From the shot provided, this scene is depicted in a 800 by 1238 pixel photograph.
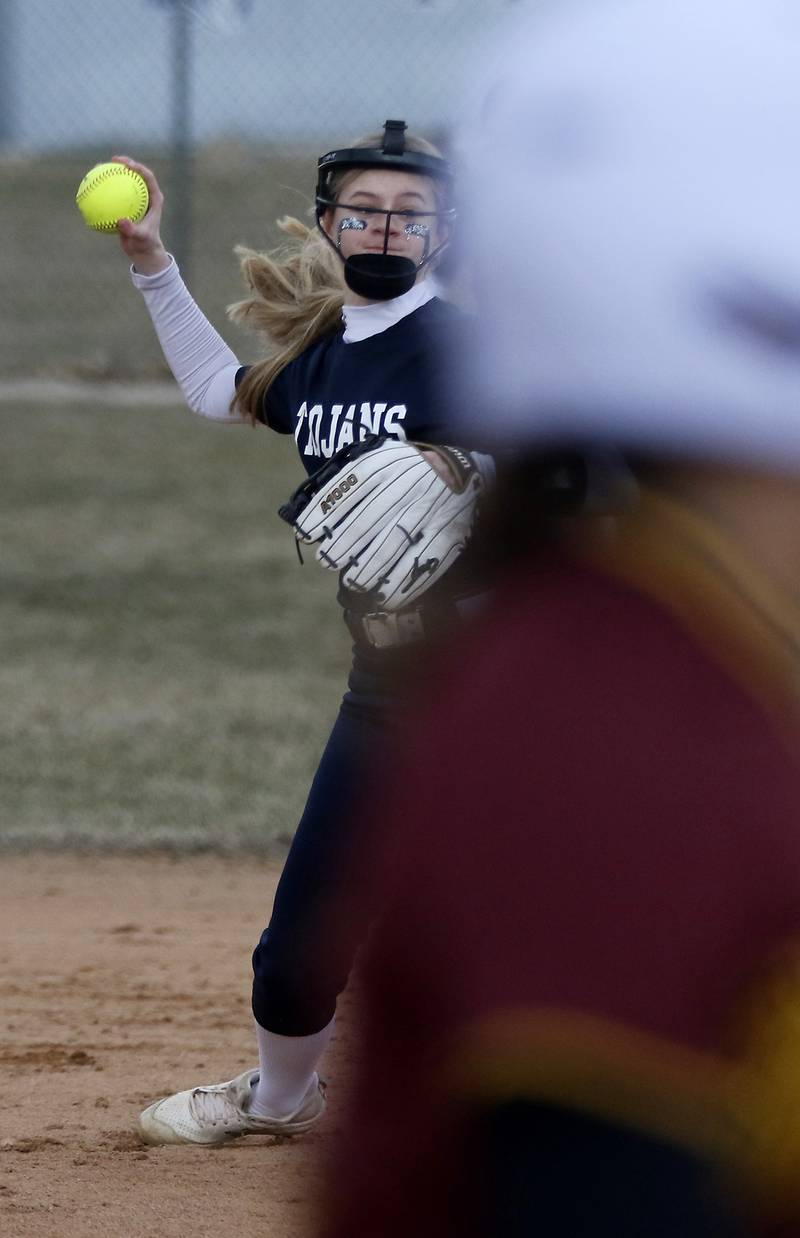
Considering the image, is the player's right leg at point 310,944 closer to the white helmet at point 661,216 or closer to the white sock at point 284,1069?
the white sock at point 284,1069

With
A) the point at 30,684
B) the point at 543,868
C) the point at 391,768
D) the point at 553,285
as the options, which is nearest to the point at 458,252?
the point at 553,285

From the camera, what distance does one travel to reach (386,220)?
266 centimetres

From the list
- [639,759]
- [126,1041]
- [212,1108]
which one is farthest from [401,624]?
[639,759]

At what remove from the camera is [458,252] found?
40.5 inches

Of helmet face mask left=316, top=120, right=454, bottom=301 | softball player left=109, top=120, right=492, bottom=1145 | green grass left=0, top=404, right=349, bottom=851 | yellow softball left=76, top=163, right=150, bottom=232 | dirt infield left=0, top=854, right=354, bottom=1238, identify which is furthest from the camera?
green grass left=0, top=404, right=349, bottom=851

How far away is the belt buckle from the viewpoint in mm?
2518

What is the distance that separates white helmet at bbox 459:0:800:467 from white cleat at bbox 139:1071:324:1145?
233 centimetres

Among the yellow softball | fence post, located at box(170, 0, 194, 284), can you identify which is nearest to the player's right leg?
the yellow softball

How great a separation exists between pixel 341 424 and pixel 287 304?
1.36 ft

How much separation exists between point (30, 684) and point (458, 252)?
5821mm

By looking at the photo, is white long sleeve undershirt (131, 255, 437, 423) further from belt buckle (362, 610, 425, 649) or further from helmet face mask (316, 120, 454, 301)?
belt buckle (362, 610, 425, 649)

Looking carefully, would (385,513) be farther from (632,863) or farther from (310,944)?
(632,863)

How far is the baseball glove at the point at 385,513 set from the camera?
204cm

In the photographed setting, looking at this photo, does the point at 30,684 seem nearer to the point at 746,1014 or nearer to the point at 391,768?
the point at 391,768
